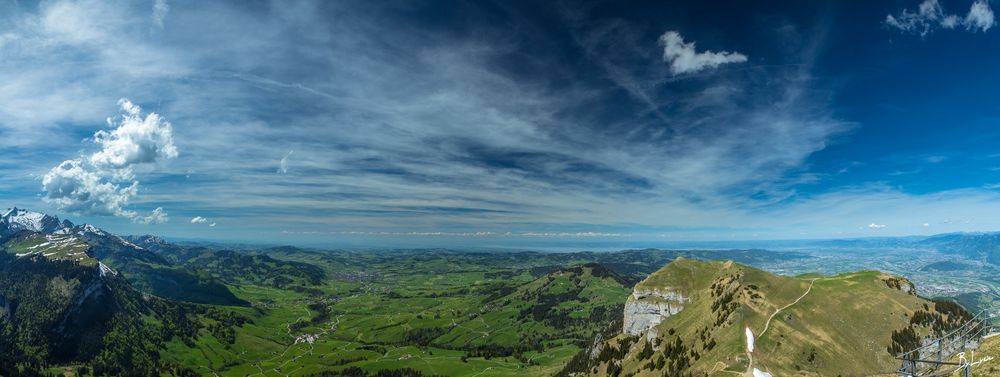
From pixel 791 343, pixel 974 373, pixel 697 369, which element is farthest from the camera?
pixel 697 369

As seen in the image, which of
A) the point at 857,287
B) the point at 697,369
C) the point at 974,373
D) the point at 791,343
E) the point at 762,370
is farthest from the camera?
the point at 857,287

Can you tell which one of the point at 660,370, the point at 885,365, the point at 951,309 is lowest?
the point at 660,370

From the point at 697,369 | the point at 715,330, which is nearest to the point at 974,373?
the point at 697,369

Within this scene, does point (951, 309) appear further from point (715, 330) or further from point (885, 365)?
point (715, 330)

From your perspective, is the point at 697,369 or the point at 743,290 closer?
the point at 697,369

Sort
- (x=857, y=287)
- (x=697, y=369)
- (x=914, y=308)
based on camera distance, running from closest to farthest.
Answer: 1. (x=697, y=369)
2. (x=914, y=308)
3. (x=857, y=287)

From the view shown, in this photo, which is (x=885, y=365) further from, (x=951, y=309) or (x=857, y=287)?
(x=951, y=309)

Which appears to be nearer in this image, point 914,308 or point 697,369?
point 697,369

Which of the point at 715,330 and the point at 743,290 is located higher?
the point at 743,290

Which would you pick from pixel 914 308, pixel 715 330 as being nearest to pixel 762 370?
pixel 715 330
